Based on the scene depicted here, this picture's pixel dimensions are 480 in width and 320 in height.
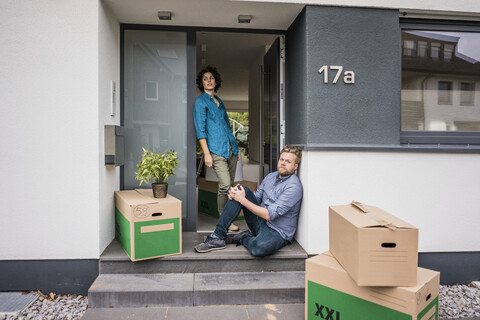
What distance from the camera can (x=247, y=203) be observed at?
2998mm

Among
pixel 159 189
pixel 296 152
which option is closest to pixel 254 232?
pixel 296 152

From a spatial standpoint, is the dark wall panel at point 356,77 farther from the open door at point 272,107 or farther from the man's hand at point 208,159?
the man's hand at point 208,159

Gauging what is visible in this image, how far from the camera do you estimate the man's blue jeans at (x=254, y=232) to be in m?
3.03

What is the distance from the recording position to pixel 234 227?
12.6ft

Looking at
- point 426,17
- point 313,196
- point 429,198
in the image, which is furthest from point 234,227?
point 426,17

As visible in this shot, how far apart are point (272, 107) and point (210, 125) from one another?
1042 mm

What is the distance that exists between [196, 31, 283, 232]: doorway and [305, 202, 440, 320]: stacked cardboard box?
1902mm

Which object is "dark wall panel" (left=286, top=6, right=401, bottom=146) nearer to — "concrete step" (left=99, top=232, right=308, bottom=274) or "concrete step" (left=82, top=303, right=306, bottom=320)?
"concrete step" (left=99, top=232, right=308, bottom=274)

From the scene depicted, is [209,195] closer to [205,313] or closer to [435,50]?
[205,313]

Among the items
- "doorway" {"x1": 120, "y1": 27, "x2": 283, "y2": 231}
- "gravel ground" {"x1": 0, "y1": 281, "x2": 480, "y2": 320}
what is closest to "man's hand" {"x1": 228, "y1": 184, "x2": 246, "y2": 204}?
"doorway" {"x1": 120, "y1": 27, "x2": 283, "y2": 231}

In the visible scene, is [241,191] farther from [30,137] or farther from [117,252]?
[30,137]

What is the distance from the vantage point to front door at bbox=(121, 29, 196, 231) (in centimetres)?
378

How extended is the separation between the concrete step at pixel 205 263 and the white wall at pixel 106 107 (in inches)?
7.0

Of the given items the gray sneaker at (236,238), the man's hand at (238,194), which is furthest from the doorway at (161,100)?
the man's hand at (238,194)
